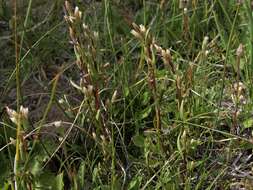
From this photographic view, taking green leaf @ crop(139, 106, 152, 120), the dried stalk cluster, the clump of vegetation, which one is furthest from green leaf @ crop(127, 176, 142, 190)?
green leaf @ crop(139, 106, 152, 120)

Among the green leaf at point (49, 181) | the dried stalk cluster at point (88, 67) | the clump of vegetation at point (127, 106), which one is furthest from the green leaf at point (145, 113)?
the green leaf at point (49, 181)

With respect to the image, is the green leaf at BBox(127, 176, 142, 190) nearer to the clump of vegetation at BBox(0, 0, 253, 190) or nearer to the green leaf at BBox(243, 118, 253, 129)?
the clump of vegetation at BBox(0, 0, 253, 190)

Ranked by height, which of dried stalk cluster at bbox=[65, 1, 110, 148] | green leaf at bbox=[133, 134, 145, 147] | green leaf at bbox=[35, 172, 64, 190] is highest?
dried stalk cluster at bbox=[65, 1, 110, 148]

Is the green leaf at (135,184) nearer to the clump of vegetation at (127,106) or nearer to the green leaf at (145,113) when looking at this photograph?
the clump of vegetation at (127,106)

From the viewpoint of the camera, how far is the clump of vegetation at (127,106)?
4.48 feet

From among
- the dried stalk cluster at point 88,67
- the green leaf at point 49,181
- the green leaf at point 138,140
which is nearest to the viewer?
the dried stalk cluster at point 88,67

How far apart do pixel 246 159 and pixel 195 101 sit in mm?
204

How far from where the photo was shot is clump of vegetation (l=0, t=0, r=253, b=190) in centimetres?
136

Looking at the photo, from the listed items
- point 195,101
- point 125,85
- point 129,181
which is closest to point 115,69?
point 125,85

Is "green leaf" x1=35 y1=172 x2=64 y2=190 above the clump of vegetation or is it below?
below

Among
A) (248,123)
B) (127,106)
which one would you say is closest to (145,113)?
(127,106)

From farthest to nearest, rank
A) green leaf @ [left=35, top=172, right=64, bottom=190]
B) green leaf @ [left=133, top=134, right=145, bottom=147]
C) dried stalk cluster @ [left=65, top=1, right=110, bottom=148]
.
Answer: green leaf @ [left=133, top=134, right=145, bottom=147]
green leaf @ [left=35, top=172, right=64, bottom=190]
dried stalk cluster @ [left=65, top=1, right=110, bottom=148]

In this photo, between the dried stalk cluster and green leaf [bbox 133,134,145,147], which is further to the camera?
green leaf [bbox 133,134,145,147]

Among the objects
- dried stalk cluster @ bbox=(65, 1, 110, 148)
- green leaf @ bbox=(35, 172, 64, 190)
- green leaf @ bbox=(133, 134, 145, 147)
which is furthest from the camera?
green leaf @ bbox=(133, 134, 145, 147)
